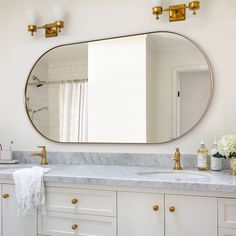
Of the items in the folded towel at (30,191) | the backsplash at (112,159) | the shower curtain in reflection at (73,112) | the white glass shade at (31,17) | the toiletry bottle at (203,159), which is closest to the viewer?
the folded towel at (30,191)

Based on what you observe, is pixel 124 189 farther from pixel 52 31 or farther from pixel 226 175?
pixel 52 31

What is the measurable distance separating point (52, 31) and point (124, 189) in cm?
157

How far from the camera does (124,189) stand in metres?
1.68

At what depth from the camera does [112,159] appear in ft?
7.45

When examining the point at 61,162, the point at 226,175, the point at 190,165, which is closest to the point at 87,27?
the point at 61,162

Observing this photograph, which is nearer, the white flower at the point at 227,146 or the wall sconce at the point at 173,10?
the white flower at the point at 227,146

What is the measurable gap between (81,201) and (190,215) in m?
0.67

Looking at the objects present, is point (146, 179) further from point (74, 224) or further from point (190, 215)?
point (74, 224)

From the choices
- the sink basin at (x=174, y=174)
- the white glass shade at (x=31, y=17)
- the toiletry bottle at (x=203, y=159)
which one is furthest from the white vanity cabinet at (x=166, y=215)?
the white glass shade at (x=31, y=17)

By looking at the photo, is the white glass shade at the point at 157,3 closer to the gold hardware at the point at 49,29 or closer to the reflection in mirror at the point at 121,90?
the reflection in mirror at the point at 121,90

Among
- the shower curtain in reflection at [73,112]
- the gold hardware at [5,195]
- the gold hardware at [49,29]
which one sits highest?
the gold hardware at [49,29]

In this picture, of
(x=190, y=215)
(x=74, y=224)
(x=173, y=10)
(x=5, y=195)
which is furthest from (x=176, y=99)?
(x=5, y=195)

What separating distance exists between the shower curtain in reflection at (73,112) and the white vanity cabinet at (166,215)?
0.85m

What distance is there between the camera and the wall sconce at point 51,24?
7.89ft
